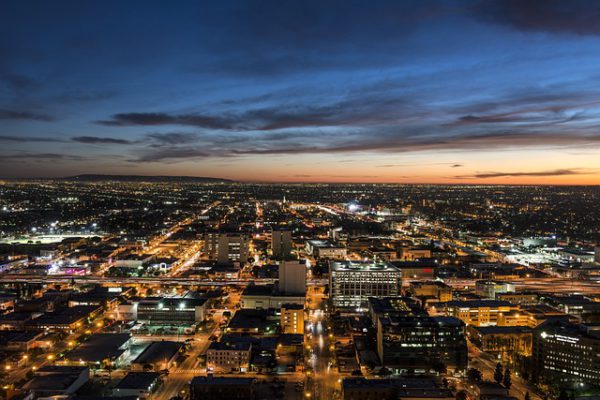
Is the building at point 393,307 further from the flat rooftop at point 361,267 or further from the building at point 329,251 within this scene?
the building at point 329,251

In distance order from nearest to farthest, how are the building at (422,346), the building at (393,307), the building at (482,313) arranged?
the building at (422,346)
the building at (393,307)
the building at (482,313)

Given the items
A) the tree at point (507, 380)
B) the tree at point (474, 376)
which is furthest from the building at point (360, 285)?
the tree at point (507, 380)

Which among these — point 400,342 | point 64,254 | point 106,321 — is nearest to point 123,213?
point 64,254

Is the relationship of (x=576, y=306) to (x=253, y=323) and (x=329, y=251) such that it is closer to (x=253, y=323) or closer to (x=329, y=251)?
(x=253, y=323)

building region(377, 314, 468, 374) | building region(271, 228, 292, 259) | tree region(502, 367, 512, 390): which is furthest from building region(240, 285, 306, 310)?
building region(271, 228, 292, 259)

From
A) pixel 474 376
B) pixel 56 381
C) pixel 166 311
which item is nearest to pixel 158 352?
pixel 56 381

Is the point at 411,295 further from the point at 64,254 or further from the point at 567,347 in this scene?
the point at 64,254
